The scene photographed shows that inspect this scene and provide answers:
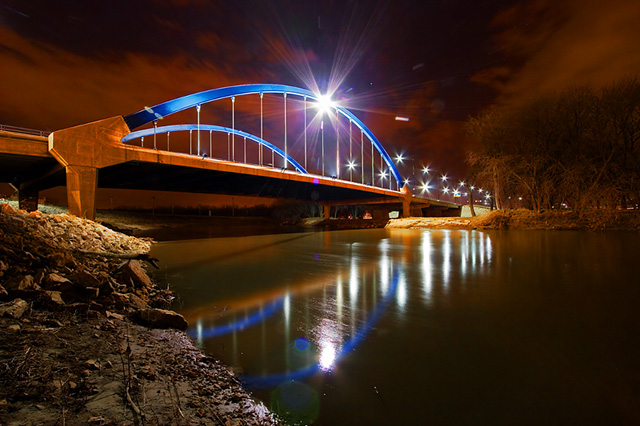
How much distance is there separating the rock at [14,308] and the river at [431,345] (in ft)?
5.96

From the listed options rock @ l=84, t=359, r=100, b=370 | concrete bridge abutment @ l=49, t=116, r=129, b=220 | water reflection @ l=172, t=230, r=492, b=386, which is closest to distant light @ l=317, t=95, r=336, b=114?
concrete bridge abutment @ l=49, t=116, r=129, b=220

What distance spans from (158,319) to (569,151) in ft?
108

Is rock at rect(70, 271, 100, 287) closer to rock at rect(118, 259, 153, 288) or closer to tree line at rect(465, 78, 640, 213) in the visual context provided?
rock at rect(118, 259, 153, 288)

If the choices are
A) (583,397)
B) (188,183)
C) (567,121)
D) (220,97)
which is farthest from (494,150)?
(188,183)

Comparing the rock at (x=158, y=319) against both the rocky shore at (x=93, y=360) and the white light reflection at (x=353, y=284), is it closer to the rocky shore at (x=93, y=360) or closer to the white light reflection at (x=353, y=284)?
the rocky shore at (x=93, y=360)

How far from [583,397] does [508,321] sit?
1.87 m

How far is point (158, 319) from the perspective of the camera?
12.4 feet

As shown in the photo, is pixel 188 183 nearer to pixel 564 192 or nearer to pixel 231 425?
pixel 231 425

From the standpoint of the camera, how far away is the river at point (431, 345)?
224 centimetres

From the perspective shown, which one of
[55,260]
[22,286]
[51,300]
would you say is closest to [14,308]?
[51,300]

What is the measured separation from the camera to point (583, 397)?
2342mm

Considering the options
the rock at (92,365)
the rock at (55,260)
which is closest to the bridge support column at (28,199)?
the rock at (55,260)

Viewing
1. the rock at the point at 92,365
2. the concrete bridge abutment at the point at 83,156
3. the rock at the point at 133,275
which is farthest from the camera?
the concrete bridge abutment at the point at 83,156

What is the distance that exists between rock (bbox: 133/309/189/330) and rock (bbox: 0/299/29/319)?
44.7 inches
